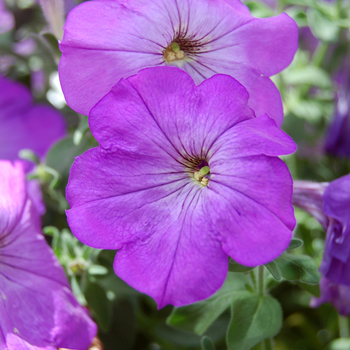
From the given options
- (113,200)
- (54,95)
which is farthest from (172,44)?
(54,95)

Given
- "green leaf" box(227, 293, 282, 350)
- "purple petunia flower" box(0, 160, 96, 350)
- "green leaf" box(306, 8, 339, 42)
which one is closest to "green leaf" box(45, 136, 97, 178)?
"purple petunia flower" box(0, 160, 96, 350)

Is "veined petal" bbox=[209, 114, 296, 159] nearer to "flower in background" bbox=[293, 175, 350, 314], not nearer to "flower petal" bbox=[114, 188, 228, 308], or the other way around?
"flower petal" bbox=[114, 188, 228, 308]

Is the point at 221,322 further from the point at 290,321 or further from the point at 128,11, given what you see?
the point at 128,11

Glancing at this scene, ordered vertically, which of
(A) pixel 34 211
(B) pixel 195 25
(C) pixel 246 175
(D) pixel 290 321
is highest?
(B) pixel 195 25

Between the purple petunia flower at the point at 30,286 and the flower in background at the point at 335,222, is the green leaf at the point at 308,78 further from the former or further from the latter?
the purple petunia flower at the point at 30,286

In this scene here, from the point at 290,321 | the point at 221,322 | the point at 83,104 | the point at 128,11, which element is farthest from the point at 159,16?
the point at 290,321
